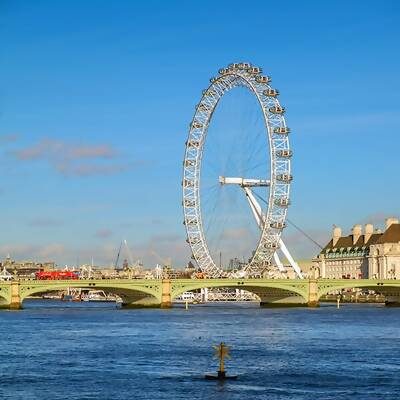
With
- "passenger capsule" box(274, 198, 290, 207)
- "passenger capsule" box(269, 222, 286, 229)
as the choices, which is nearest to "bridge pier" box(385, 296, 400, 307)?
"passenger capsule" box(269, 222, 286, 229)

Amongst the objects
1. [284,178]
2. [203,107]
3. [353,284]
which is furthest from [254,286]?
[203,107]

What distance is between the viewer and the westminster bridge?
122 metres

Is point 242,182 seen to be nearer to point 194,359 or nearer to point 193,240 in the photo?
point 193,240

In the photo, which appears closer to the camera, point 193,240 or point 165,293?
point 165,293

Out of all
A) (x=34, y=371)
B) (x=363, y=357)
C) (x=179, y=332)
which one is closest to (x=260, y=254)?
→ (x=179, y=332)

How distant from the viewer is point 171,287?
12950 cm

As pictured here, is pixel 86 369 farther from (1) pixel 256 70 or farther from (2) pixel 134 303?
(2) pixel 134 303

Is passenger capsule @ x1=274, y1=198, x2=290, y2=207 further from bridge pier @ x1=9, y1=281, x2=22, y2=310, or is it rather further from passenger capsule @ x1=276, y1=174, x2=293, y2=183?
bridge pier @ x1=9, y1=281, x2=22, y2=310

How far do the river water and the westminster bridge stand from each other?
19883 millimetres

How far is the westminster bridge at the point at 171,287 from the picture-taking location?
400 ft

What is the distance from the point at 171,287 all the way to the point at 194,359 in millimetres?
66202

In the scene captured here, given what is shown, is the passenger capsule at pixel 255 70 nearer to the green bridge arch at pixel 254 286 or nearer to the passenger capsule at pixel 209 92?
the passenger capsule at pixel 209 92

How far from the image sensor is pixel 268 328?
90.4 metres

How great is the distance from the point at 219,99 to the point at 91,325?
4165cm
